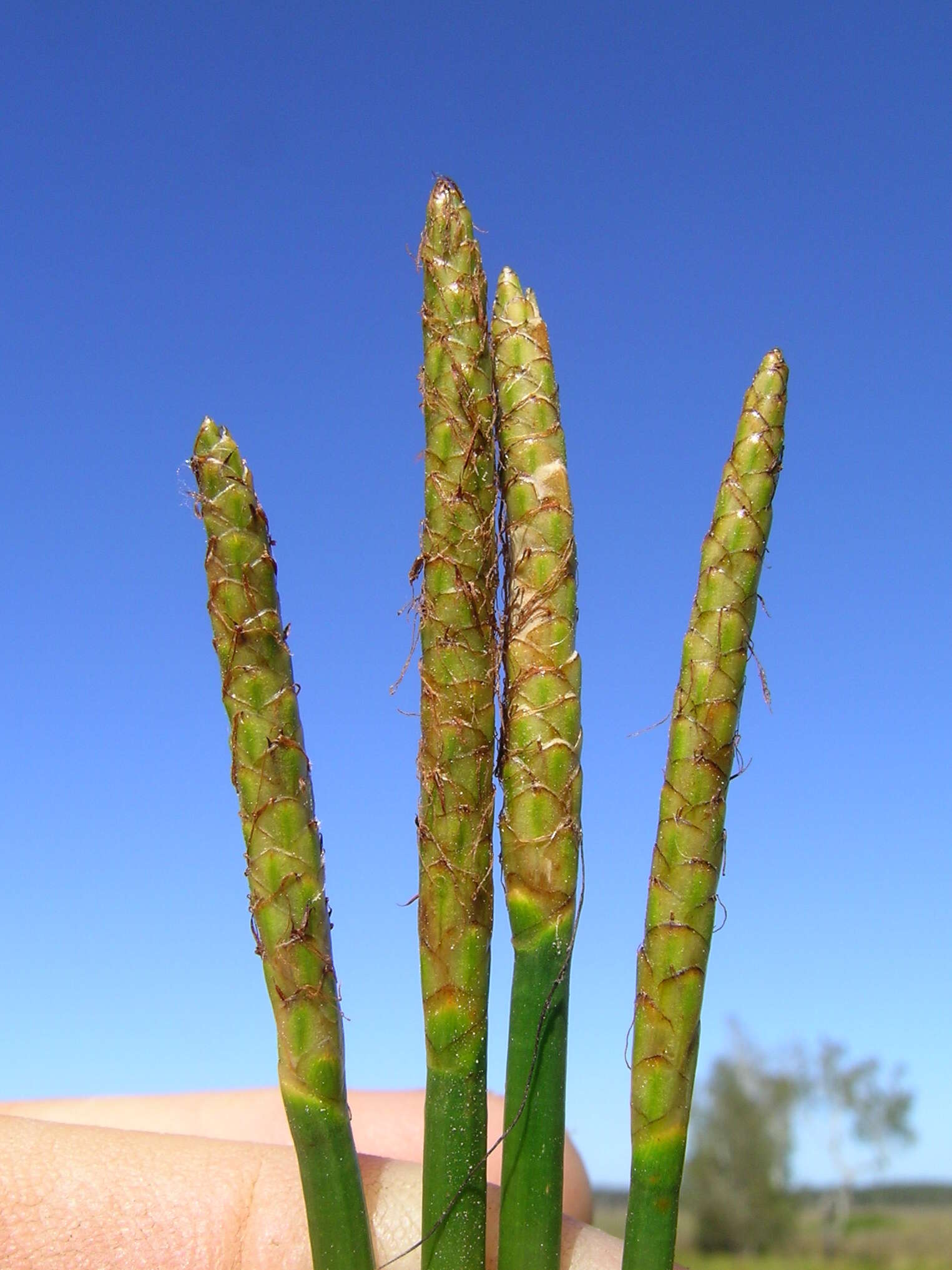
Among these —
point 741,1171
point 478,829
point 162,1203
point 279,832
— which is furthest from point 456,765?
point 741,1171

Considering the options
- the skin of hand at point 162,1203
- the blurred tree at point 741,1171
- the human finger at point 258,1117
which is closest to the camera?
the skin of hand at point 162,1203

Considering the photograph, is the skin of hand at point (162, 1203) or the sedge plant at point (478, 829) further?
the skin of hand at point (162, 1203)

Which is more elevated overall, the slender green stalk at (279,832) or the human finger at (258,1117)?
the slender green stalk at (279,832)

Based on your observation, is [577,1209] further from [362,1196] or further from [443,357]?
[443,357]

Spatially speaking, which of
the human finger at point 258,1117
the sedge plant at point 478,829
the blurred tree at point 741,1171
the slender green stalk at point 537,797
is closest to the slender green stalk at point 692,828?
the sedge plant at point 478,829

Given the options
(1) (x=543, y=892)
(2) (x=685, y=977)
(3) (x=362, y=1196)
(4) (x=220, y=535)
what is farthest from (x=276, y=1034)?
(4) (x=220, y=535)

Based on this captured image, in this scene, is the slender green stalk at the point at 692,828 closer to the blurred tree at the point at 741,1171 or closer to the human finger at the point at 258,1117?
the human finger at the point at 258,1117

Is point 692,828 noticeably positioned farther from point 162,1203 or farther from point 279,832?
point 162,1203
